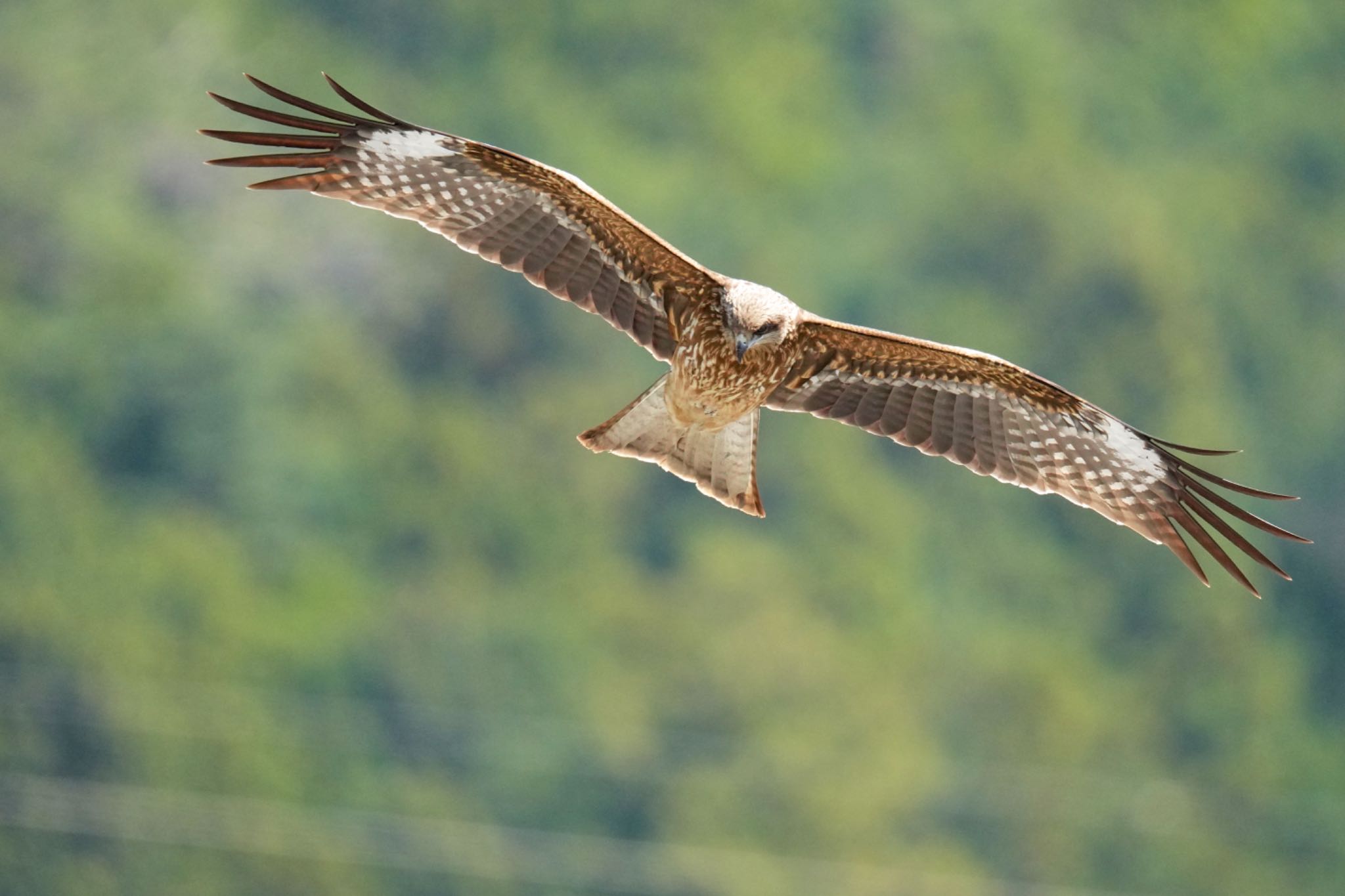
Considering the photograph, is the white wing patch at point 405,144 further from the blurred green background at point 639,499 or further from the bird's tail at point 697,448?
the blurred green background at point 639,499

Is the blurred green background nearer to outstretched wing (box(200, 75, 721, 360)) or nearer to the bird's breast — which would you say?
outstretched wing (box(200, 75, 721, 360))

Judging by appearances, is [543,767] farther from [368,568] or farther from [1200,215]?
[1200,215]

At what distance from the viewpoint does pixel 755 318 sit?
7.22 metres

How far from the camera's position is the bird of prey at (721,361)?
291 inches

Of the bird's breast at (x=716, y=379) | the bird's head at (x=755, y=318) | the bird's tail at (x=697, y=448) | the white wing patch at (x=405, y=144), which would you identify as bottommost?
the bird's tail at (x=697, y=448)

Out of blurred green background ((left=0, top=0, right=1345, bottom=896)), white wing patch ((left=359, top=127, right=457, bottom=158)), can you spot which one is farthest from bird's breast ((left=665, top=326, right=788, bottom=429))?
blurred green background ((left=0, top=0, right=1345, bottom=896))

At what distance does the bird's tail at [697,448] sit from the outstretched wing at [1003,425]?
233 millimetres

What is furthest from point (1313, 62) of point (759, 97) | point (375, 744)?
point (375, 744)

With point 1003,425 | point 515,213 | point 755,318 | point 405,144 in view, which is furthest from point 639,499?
point 755,318

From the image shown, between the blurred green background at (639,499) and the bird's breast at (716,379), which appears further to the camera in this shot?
the blurred green background at (639,499)

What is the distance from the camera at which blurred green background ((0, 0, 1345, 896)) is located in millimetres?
31797

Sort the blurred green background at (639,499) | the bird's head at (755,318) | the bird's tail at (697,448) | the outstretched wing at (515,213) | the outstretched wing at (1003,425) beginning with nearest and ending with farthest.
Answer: the bird's head at (755,318), the outstretched wing at (515,213), the bird's tail at (697,448), the outstretched wing at (1003,425), the blurred green background at (639,499)

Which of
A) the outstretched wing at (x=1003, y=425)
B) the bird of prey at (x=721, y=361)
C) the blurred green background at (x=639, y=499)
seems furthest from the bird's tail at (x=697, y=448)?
the blurred green background at (x=639, y=499)

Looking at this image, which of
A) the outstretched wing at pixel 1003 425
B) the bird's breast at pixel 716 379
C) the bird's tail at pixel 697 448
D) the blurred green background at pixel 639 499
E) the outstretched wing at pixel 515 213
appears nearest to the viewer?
the bird's breast at pixel 716 379
